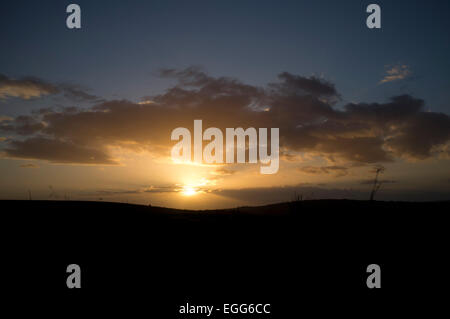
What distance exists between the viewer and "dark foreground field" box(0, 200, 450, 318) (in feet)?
16.5

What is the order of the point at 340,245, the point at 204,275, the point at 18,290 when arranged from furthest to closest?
the point at 340,245, the point at 204,275, the point at 18,290

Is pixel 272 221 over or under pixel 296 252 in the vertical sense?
over

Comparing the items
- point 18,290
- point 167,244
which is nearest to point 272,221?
point 167,244

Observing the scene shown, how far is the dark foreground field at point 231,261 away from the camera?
198 inches

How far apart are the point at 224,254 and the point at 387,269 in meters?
3.37

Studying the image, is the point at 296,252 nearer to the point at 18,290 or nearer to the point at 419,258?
the point at 419,258

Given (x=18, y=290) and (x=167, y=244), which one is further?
(x=167, y=244)

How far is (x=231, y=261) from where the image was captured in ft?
20.9

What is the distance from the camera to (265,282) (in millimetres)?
5543
